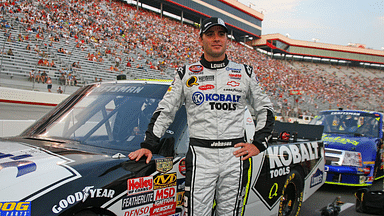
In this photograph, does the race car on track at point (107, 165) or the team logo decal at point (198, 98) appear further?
the team logo decal at point (198, 98)

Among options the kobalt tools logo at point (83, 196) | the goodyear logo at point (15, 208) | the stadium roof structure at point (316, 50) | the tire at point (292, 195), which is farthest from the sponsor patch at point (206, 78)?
the stadium roof structure at point (316, 50)

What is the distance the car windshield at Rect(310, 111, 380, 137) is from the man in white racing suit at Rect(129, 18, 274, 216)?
17.7ft

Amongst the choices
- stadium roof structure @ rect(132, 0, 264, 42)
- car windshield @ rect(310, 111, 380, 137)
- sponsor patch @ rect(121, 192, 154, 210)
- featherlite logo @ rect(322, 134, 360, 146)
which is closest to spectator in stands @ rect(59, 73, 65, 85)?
car windshield @ rect(310, 111, 380, 137)

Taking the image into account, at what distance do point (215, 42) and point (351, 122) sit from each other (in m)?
5.97

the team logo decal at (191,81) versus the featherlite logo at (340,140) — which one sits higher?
the team logo decal at (191,81)

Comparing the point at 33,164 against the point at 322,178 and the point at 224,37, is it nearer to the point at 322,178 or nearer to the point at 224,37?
the point at 224,37

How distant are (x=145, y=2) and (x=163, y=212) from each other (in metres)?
38.5

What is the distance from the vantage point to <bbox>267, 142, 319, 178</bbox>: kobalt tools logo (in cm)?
315

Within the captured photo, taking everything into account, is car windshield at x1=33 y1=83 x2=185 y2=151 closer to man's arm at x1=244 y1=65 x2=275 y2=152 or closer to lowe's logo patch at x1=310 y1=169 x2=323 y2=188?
man's arm at x1=244 y1=65 x2=275 y2=152

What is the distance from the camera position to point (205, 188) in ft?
6.84

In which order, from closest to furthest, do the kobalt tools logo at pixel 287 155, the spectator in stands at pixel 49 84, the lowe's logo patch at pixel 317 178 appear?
the kobalt tools logo at pixel 287 155
the lowe's logo patch at pixel 317 178
the spectator in stands at pixel 49 84

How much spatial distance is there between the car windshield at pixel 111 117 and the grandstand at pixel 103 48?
997 centimetres

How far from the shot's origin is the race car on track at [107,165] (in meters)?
1.64

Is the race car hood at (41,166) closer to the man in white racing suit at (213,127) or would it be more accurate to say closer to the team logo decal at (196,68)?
the man in white racing suit at (213,127)
